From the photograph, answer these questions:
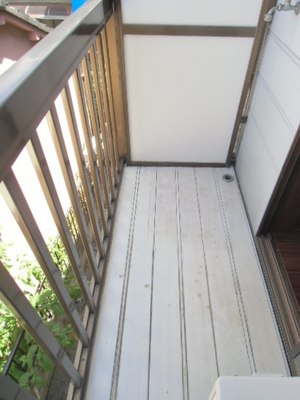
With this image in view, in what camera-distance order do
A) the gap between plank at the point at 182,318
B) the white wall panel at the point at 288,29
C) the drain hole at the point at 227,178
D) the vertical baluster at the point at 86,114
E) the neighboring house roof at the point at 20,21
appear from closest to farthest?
the vertical baluster at the point at 86,114, the gap between plank at the point at 182,318, the white wall panel at the point at 288,29, the drain hole at the point at 227,178, the neighboring house roof at the point at 20,21

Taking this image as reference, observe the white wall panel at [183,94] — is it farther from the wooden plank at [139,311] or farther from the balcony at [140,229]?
the wooden plank at [139,311]

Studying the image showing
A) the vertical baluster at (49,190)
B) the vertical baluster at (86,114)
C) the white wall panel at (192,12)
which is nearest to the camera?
the vertical baluster at (49,190)

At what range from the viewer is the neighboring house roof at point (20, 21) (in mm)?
3098

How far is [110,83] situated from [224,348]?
178 cm

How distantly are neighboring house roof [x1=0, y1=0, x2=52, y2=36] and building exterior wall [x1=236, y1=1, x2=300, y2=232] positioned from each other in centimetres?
283

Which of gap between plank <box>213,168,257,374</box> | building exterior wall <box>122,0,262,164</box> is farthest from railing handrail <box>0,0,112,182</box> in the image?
gap between plank <box>213,168,257,374</box>

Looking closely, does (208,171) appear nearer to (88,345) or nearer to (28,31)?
(88,345)

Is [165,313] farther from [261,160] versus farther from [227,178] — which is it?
[227,178]

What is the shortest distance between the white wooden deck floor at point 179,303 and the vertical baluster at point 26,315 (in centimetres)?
45

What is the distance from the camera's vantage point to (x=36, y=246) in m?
0.75

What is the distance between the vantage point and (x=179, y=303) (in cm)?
160

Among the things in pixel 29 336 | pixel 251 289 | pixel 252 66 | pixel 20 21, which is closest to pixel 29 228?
pixel 29 336

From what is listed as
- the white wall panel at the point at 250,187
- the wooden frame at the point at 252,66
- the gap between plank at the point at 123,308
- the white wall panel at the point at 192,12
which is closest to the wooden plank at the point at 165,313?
the gap between plank at the point at 123,308

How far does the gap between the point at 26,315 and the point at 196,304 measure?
111 cm
